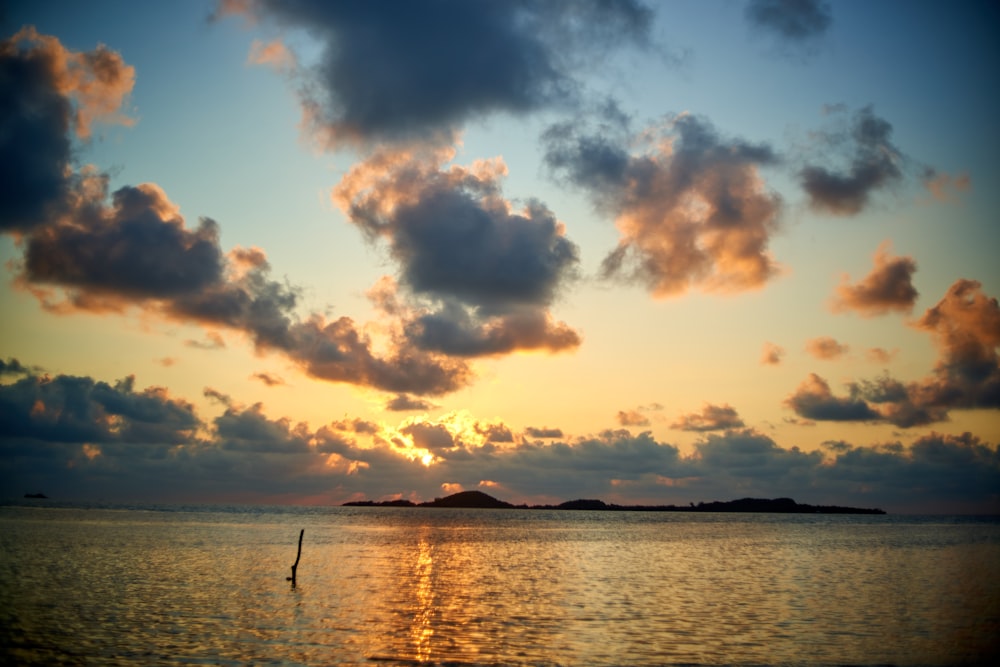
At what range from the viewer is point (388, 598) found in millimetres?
51125

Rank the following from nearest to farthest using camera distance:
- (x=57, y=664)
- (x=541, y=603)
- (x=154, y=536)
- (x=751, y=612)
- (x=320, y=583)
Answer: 1. (x=57, y=664)
2. (x=751, y=612)
3. (x=541, y=603)
4. (x=320, y=583)
5. (x=154, y=536)

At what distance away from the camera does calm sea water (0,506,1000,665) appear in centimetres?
3431

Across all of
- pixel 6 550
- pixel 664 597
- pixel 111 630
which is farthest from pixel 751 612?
pixel 6 550

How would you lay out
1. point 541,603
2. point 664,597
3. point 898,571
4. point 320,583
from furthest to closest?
point 898,571 → point 320,583 → point 664,597 → point 541,603

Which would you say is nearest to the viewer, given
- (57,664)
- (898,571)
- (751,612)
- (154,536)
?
(57,664)

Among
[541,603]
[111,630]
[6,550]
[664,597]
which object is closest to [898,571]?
[664,597]

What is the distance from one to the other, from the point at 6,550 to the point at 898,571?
8848 cm

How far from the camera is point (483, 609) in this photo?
46969 millimetres

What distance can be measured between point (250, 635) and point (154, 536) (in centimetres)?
8325

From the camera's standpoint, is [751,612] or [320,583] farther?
[320,583]

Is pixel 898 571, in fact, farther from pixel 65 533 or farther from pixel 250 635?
pixel 65 533

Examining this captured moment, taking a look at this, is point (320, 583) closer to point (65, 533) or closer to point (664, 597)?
point (664, 597)

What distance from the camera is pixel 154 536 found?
109938 millimetres

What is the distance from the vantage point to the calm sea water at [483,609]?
34.3 meters
